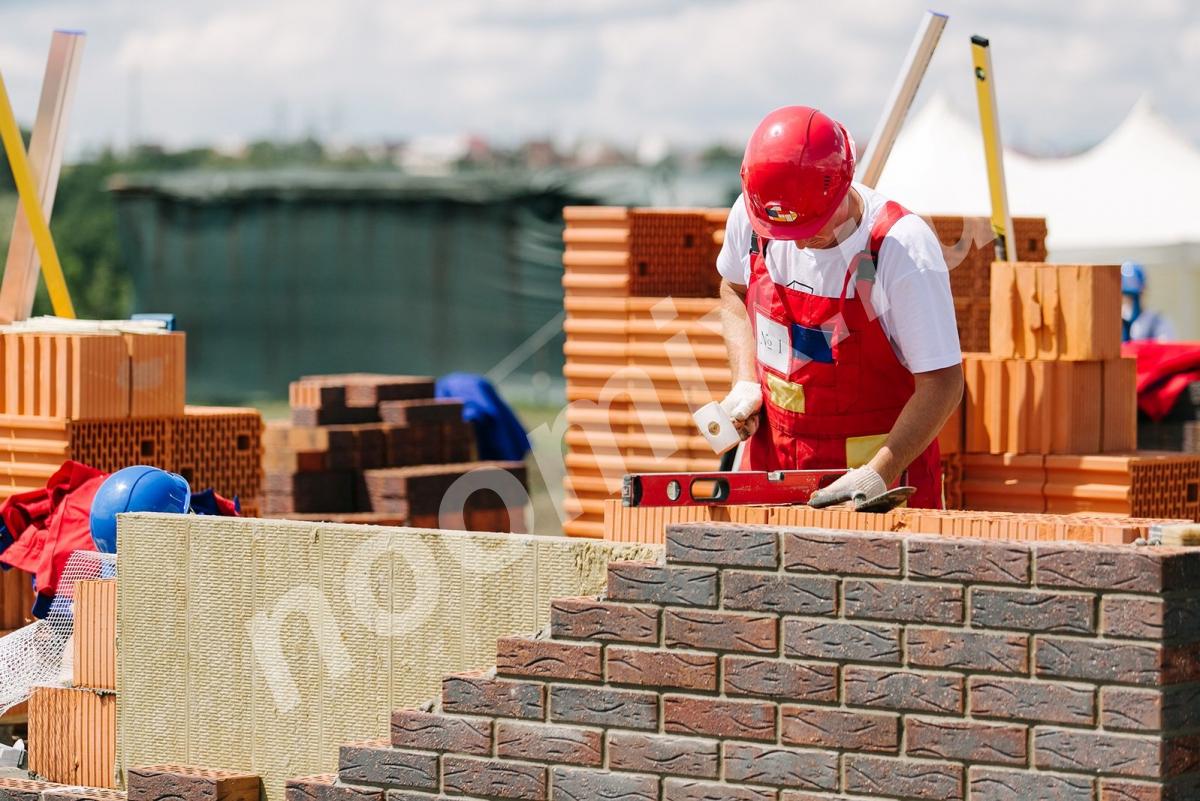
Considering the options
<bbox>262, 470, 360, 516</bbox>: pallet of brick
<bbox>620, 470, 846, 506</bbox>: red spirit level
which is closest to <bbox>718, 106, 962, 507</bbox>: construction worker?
<bbox>620, 470, 846, 506</bbox>: red spirit level

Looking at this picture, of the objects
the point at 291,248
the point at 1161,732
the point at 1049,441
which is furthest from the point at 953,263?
the point at 291,248

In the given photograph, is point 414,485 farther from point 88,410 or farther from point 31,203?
point 88,410

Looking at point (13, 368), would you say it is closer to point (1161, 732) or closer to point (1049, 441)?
point (1049, 441)

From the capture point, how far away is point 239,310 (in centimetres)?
2931

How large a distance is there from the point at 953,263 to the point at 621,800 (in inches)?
195

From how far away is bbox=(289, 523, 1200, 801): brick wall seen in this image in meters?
4.72

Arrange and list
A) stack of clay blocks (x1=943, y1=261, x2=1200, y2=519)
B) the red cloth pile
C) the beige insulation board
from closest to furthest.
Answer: the beige insulation board < the red cloth pile < stack of clay blocks (x1=943, y1=261, x2=1200, y2=519)

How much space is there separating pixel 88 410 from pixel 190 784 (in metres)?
2.97

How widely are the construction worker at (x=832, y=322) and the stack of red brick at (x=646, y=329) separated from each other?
305 cm

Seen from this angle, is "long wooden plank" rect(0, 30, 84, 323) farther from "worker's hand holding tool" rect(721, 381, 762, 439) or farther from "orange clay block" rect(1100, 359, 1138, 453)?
"orange clay block" rect(1100, 359, 1138, 453)

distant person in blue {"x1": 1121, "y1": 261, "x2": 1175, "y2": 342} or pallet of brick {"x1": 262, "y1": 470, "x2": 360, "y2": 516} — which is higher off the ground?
distant person in blue {"x1": 1121, "y1": 261, "x2": 1175, "y2": 342}

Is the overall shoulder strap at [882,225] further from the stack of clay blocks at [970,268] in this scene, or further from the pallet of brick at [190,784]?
the stack of clay blocks at [970,268]

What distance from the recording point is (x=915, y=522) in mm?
5375

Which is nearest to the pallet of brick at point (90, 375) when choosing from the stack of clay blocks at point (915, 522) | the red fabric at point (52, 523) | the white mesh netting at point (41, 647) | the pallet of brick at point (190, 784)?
the red fabric at point (52, 523)
